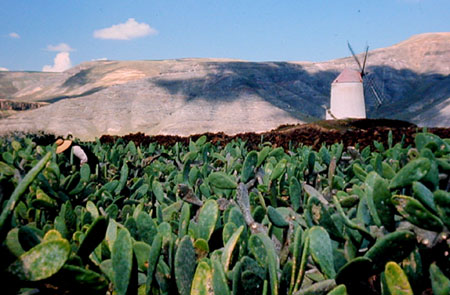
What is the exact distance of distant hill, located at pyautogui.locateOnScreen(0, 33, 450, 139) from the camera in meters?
50.0

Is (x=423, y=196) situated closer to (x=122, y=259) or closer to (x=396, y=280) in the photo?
(x=396, y=280)

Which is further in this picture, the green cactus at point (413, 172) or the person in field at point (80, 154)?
the person in field at point (80, 154)

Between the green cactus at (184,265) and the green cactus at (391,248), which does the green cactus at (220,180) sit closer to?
the green cactus at (184,265)

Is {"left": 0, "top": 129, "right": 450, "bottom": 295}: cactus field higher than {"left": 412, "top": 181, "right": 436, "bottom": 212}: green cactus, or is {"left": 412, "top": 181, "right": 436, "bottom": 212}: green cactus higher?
{"left": 412, "top": 181, "right": 436, "bottom": 212}: green cactus

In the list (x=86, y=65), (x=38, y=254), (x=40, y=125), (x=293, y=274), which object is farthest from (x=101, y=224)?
(x=86, y=65)

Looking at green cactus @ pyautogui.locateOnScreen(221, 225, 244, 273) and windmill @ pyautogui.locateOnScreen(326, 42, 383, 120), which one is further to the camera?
windmill @ pyautogui.locateOnScreen(326, 42, 383, 120)

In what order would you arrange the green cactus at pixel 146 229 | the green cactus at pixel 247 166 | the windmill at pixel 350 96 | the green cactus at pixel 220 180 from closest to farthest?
the green cactus at pixel 146 229 < the green cactus at pixel 220 180 < the green cactus at pixel 247 166 < the windmill at pixel 350 96

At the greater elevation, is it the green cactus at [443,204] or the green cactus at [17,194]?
the green cactus at [17,194]

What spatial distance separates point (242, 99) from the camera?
59.3 metres

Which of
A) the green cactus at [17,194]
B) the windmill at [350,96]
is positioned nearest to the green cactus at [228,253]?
the green cactus at [17,194]

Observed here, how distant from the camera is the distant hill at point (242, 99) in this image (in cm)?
5000

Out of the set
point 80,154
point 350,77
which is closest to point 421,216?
point 80,154

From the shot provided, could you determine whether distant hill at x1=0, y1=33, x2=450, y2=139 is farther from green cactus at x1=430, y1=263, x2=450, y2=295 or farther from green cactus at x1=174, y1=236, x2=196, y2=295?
green cactus at x1=430, y1=263, x2=450, y2=295

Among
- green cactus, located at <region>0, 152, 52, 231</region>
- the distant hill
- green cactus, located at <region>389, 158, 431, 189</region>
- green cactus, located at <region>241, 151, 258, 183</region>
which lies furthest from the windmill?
green cactus, located at <region>0, 152, 52, 231</region>
